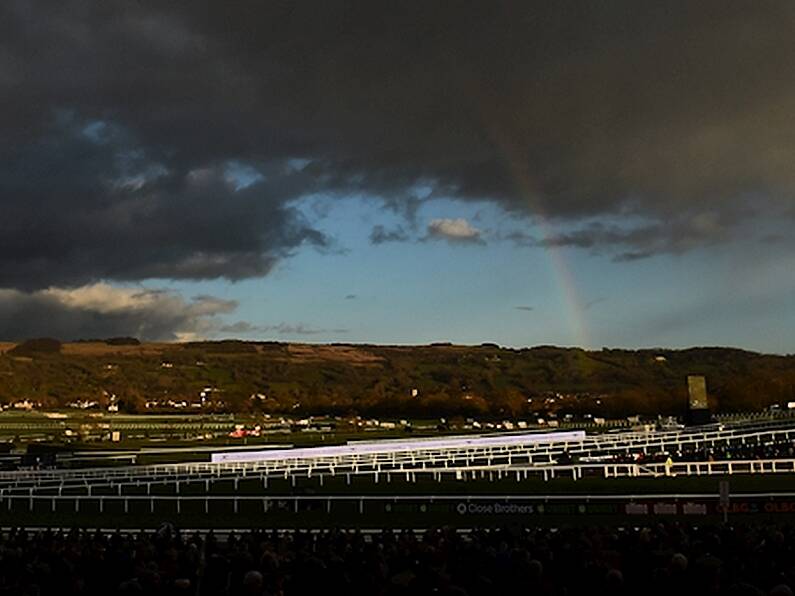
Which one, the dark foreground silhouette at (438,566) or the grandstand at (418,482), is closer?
the dark foreground silhouette at (438,566)

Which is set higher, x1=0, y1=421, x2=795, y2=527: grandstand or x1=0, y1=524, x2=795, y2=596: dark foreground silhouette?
x1=0, y1=524, x2=795, y2=596: dark foreground silhouette

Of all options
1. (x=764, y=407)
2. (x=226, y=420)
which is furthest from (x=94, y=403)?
(x=764, y=407)

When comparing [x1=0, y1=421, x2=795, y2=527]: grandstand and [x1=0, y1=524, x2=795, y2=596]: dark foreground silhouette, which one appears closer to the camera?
[x1=0, y1=524, x2=795, y2=596]: dark foreground silhouette

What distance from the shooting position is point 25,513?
29.7 metres

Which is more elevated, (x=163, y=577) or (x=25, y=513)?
(x=163, y=577)

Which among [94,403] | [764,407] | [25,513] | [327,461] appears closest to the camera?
[25,513]

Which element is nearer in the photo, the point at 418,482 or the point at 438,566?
the point at 438,566

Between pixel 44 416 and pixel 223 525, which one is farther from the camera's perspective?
pixel 44 416

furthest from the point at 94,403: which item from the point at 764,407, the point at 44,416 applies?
the point at 764,407

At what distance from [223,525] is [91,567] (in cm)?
1399

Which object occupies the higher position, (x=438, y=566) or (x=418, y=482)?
(x=438, y=566)

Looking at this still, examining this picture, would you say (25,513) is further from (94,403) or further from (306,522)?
(94,403)

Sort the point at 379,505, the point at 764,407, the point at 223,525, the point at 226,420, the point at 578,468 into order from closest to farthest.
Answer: the point at 223,525 < the point at 379,505 < the point at 578,468 < the point at 764,407 < the point at 226,420

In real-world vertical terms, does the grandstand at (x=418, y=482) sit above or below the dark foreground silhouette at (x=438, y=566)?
below
